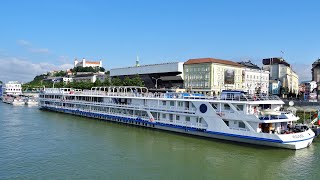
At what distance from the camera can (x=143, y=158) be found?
2770 cm

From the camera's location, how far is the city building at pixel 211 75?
10162 cm

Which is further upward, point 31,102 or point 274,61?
point 274,61

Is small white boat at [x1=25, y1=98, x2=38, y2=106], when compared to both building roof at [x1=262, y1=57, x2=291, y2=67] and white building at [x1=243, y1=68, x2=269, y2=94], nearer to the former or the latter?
white building at [x1=243, y1=68, x2=269, y2=94]

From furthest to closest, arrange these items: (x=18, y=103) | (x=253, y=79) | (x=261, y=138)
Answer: (x=253, y=79)
(x=18, y=103)
(x=261, y=138)

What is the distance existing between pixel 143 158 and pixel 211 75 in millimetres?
76129

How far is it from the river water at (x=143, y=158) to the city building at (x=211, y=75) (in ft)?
213

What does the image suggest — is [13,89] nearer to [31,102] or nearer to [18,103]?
[18,103]

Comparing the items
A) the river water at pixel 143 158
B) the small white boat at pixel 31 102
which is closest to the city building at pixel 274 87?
the small white boat at pixel 31 102

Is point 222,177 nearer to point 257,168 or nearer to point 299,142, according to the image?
point 257,168

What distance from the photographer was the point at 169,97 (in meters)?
41.7

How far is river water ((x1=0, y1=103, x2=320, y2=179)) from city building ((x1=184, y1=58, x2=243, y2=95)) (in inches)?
2560

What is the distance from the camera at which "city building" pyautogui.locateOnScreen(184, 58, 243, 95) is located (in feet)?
333

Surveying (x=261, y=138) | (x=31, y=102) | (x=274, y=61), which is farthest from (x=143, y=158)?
(x=274, y=61)

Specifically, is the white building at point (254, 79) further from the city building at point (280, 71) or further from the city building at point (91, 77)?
the city building at point (91, 77)
